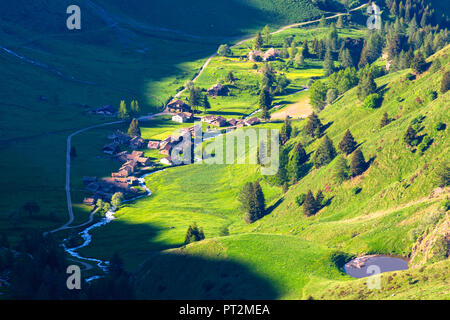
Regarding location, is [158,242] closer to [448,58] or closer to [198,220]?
[198,220]

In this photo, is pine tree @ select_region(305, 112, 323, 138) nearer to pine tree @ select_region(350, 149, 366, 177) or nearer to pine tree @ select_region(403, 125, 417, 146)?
pine tree @ select_region(350, 149, 366, 177)

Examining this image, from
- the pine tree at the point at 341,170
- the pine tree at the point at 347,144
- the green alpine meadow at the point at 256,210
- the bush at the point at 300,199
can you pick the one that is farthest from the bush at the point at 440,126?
the bush at the point at 300,199

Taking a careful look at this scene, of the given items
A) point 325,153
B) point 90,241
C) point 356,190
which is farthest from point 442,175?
point 90,241

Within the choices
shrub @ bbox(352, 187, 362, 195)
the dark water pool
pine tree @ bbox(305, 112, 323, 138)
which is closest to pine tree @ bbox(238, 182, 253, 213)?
shrub @ bbox(352, 187, 362, 195)

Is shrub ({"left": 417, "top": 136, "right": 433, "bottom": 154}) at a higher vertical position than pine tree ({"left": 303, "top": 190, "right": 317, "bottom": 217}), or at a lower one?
higher

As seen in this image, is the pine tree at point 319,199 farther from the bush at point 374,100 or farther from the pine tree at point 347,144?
the bush at point 374,100
